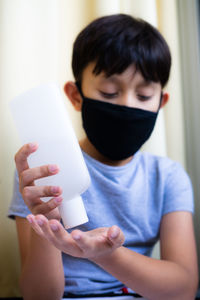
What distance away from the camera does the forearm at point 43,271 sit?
2.19 ft

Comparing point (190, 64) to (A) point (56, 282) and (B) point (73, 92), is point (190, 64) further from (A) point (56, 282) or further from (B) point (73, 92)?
(A) point (56, 282)

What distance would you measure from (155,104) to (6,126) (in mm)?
387

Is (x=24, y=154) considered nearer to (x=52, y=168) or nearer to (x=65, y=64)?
(x=52, y=168)

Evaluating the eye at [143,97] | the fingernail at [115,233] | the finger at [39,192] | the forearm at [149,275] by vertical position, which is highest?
the eye at [143,97]

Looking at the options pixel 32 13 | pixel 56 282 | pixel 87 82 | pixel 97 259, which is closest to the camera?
pixel 97 259

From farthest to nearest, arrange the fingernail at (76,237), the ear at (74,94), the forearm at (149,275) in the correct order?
the ear at (74,94), the forearm at (149,275), the fingernail at (76,237)

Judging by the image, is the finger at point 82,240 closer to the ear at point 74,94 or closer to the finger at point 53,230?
the finger at point 53,230

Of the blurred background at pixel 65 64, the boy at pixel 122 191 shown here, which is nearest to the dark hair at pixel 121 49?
the boy at pixel 122 191

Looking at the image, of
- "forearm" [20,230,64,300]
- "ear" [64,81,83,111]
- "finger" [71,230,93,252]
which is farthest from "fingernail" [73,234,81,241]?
"ear" [64,81,83,111]

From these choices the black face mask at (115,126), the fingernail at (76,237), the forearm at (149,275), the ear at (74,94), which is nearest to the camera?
the fingernail at (76,237)

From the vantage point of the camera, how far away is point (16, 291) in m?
0.91

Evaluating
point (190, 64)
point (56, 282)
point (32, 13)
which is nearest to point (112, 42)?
point (32, 13)

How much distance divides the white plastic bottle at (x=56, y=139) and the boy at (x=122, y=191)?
74 millimetres

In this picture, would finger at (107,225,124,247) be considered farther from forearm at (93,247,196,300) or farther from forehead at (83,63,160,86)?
forehead at (83,63,160,86)
